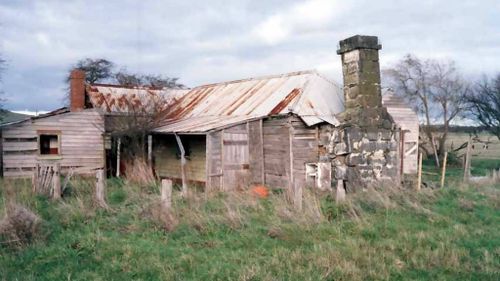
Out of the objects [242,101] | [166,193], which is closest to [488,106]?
[242,101]

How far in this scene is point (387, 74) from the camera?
3606cm

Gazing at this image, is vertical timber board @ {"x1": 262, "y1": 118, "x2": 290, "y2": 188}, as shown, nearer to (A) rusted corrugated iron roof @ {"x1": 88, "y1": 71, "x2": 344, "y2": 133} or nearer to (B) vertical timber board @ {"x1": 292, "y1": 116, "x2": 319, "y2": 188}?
(B) vertical timber board @ {"x1": 292, "y1": 116, "x2": 319, "y2": 188}

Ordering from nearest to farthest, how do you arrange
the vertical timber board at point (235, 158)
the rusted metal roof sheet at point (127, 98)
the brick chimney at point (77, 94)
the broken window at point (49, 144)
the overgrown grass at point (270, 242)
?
1. the overgrown grass at point (270, 242)
2. the vertical timber board at point (235, 158)
3. the broken window at point (49, 144)
4. the brick chimney at point (77, 94)
5. the rusted metal roof sheet at point (127, 98)

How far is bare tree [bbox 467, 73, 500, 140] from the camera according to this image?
29.6 meters

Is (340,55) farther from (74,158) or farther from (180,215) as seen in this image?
(74,158)

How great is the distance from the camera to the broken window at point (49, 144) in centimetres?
1934

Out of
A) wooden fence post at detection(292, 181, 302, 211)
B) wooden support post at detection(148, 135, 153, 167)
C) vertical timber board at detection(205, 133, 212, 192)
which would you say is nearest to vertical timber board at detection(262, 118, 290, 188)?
vertical timber board at detection(205, 133, 212, 192)

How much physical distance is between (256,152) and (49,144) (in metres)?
8.63

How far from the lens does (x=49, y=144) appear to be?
766 inches

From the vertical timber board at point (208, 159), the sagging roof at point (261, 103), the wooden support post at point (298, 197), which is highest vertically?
the sagging roof at point (261, 103)

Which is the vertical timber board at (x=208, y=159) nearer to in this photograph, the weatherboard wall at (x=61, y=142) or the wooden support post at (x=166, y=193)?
the wooden support post at (x=166, y=193)

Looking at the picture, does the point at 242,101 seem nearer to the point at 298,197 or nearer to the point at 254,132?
the point at 254,132

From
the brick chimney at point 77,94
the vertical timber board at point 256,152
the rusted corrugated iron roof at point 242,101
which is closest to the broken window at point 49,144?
the brick chimney at point 77,94

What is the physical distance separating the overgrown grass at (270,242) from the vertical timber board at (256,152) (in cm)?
592
